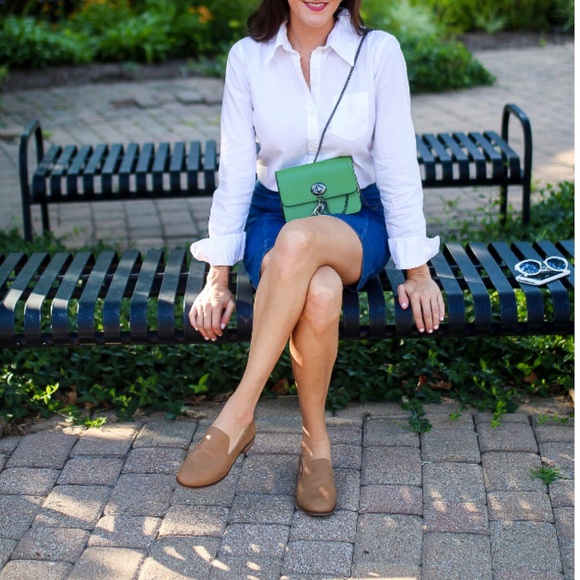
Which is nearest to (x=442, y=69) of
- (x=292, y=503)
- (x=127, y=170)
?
(x=127, y=170)

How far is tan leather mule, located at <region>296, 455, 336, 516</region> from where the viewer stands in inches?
114

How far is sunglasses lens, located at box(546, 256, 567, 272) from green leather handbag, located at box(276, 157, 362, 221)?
0.74 meters

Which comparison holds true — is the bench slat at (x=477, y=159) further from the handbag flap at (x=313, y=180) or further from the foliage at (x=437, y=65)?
the foliage at (x=437, y=65)

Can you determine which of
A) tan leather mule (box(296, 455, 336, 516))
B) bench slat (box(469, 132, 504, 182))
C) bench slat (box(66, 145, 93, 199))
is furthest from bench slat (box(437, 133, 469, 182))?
tan leather mule (box(296, 455, 336, 516))

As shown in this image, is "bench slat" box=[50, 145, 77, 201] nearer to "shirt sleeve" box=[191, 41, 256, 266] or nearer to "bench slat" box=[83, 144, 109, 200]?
"bench slat" box=[83, 144, 109, 200]

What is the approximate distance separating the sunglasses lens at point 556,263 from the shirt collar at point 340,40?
954 millimetres

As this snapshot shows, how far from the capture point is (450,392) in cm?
365

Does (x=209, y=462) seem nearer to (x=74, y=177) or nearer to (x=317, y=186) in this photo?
(x=317, y=186)

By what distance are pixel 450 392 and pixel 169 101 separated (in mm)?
5521

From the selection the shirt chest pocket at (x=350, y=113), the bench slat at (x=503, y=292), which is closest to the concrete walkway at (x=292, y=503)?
the bench slat at (x=503, y=292)

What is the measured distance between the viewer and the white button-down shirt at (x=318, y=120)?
3217mm

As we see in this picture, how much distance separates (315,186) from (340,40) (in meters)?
0.49

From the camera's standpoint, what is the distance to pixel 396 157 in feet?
10.6

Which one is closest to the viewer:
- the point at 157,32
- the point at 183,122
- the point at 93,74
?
the point at 183,122
